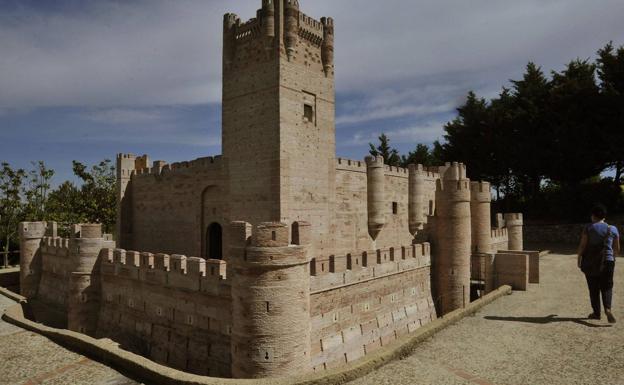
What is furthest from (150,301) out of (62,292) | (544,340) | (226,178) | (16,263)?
(16,263)

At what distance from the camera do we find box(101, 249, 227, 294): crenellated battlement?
11391mm

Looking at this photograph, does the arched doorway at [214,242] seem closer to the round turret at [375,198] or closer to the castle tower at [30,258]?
the round turret at [375,198]

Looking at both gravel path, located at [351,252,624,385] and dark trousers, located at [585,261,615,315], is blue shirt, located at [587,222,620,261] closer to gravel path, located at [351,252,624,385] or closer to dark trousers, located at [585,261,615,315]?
dark trousers, located at [585,261,615,315]

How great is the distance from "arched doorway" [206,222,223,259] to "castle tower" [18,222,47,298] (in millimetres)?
9147

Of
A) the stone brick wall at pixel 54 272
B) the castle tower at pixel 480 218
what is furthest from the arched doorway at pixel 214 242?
the castle tower at pixel 480 218

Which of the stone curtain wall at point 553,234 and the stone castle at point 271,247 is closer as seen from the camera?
the stone castle at point 271,247

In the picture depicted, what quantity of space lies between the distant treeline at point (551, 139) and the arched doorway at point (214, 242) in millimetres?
27216

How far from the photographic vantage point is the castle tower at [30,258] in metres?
20.0

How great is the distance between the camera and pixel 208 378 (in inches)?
321

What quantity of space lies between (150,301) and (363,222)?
9.94 metres

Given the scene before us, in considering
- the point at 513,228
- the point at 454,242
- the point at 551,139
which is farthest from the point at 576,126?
the point at 454,242

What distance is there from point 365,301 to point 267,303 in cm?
578

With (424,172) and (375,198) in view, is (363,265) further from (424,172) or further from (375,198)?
(424,172)

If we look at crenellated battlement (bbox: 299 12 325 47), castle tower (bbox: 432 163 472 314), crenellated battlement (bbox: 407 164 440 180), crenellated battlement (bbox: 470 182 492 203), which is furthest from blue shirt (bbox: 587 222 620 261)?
crenellated battlement (bbox: 407 164 440 180)
